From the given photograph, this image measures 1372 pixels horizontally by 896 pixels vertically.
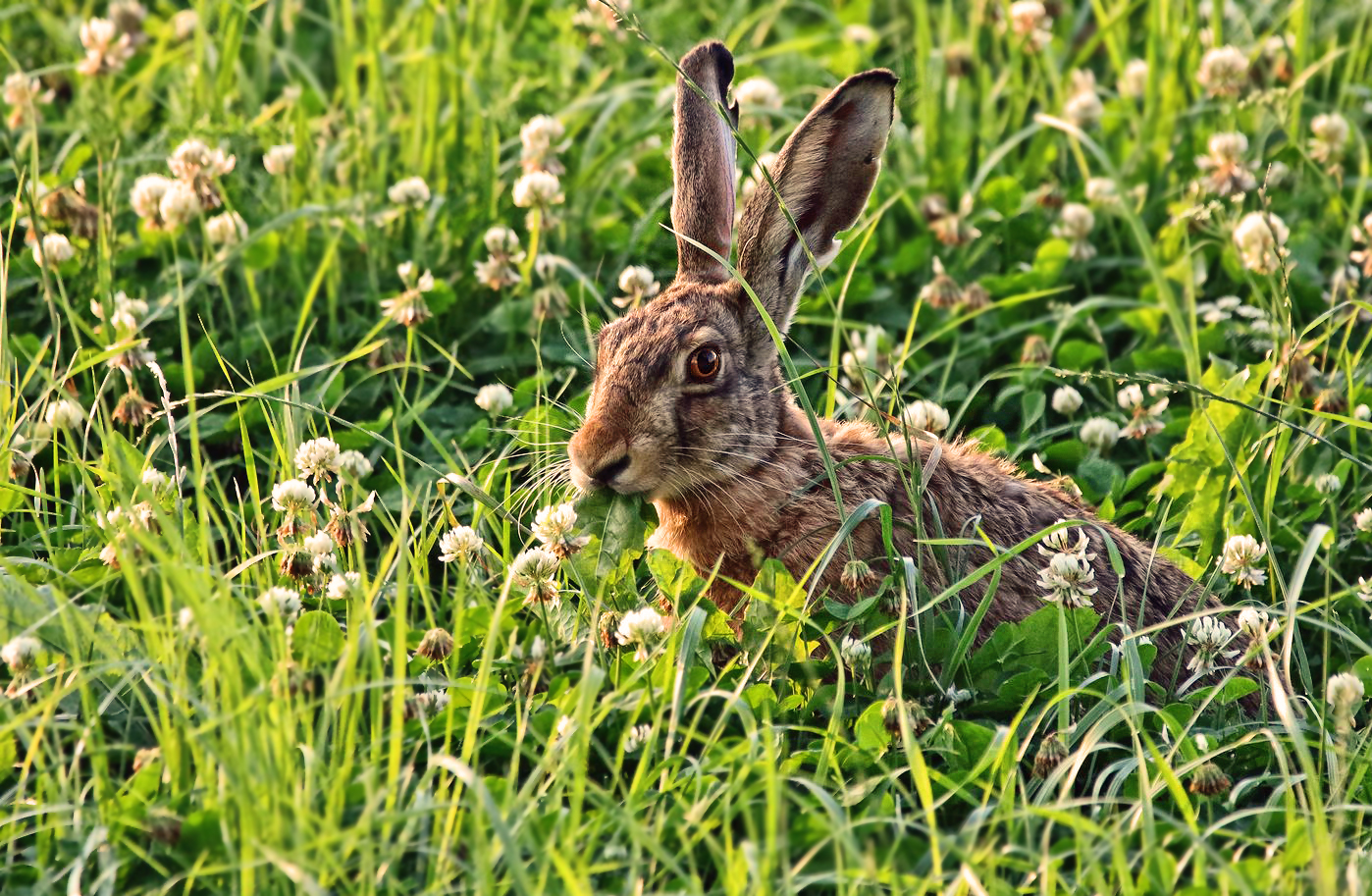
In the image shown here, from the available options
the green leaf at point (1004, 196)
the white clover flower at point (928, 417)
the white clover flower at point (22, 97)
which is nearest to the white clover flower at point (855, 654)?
the white clover flower at point (928, 417)

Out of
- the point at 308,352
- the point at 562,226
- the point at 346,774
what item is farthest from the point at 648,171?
the point at 346,774

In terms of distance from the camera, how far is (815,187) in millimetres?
4906

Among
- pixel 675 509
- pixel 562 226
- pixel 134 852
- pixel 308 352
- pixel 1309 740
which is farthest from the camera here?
pixel 562 226

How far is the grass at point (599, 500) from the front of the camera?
3369 mm

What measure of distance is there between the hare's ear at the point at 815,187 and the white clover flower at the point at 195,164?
195 cm

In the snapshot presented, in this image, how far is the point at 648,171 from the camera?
22.6 feet

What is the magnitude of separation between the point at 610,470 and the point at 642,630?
595 mm

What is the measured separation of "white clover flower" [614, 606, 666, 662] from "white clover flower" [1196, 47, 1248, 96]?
3895 millimetres

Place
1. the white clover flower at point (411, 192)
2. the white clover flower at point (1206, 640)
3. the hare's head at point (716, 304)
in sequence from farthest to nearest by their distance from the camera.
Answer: the white clover flower at point (411, 192)
the hare's head at point (716, 304)
the white clover flower at point (1206, 640)

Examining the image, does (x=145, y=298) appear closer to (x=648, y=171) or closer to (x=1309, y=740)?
(x=648, y=171)

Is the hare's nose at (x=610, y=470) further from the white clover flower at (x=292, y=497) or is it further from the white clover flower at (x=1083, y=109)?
the white clover flower at (x=1083, y=109)

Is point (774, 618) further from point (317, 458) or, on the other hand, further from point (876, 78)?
point (876, 78)

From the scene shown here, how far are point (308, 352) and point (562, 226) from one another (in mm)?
1180

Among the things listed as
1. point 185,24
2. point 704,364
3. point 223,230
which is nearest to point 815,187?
point 704,364
